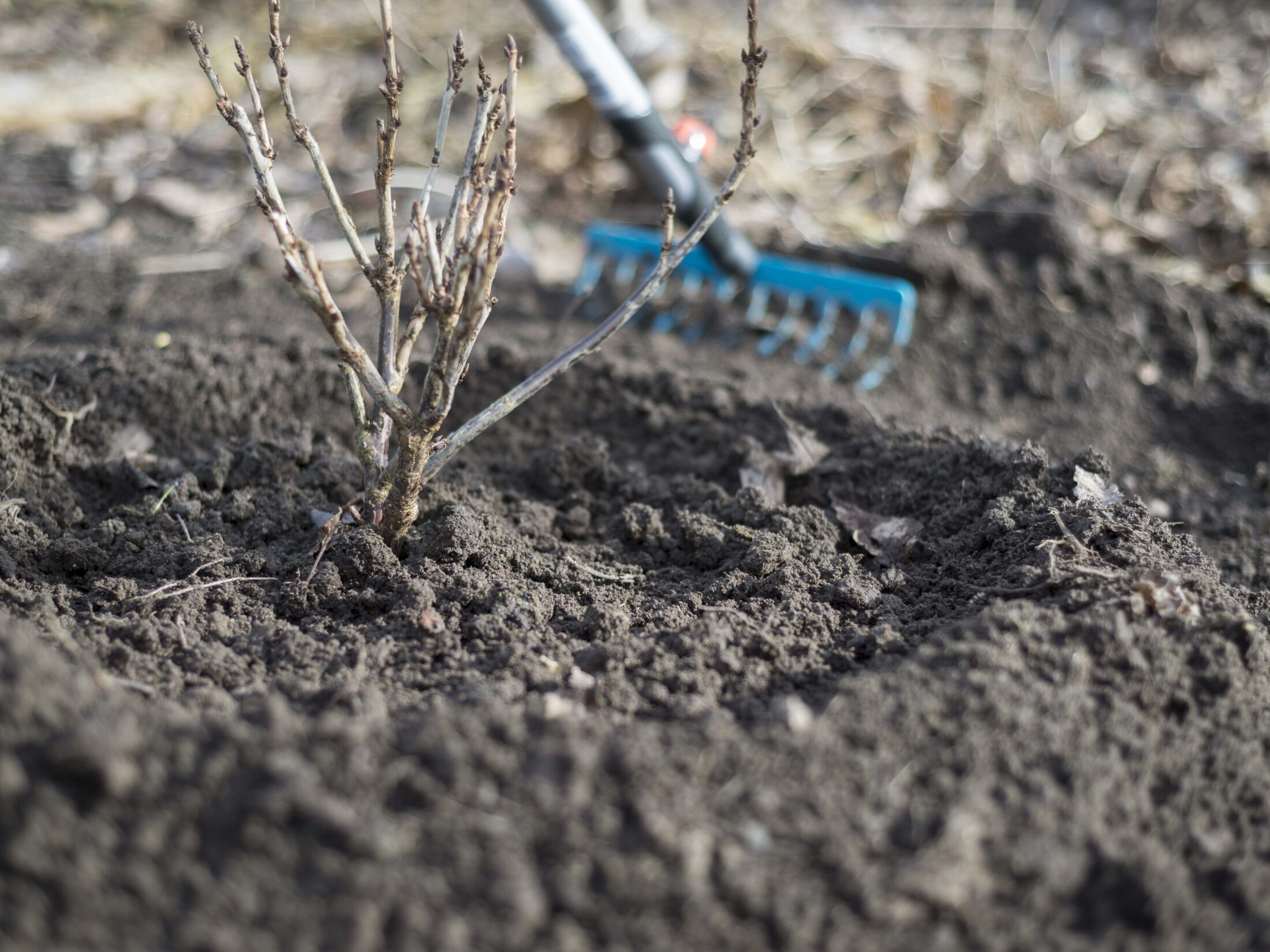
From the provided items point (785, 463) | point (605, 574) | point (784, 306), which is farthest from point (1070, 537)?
point (784, 306)

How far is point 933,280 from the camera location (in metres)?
3.66

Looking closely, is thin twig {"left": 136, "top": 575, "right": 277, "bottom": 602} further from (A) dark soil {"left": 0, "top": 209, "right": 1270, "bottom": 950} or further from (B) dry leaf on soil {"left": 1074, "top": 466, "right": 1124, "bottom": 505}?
(B) dry leaf on soil {"left": 1074, "top": 466, "right": 1124, "bottom": 505}

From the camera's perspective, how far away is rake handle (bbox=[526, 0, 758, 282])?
3074mm

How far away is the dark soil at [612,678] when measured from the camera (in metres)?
1.16

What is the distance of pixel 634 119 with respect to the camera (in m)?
3.27

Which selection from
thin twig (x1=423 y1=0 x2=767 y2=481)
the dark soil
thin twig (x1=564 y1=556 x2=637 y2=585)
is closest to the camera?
the dark soil

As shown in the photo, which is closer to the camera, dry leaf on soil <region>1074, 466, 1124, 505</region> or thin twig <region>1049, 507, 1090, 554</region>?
thin twig <region>1049, 507, 1090, 554</region>

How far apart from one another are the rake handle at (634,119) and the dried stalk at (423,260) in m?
1.33

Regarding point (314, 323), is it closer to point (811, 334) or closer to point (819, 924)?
point (811, 334)

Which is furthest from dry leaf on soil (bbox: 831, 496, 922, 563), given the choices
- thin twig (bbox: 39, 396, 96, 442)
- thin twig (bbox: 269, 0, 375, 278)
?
thin twig (bbox: 39, 396, 96, 442)

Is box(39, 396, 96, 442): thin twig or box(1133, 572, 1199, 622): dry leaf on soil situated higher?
box(1133, 572, 1199, 622): dry leaf on soil

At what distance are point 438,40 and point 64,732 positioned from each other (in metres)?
5.64

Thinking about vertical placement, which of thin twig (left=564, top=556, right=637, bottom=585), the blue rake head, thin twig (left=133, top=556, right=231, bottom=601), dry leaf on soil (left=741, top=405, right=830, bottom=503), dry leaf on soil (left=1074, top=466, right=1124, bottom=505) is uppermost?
the blue rake head

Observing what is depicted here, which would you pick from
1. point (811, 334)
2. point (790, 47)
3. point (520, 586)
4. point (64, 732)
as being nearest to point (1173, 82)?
point (790, 47)
